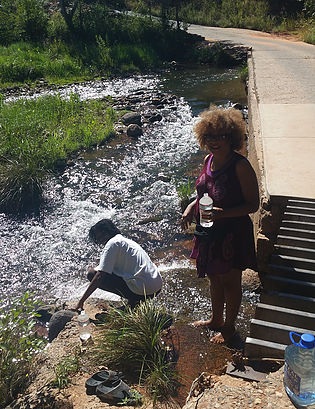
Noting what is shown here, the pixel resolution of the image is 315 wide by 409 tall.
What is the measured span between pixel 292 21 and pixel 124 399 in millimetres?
23958

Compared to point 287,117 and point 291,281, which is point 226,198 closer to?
point 291,281

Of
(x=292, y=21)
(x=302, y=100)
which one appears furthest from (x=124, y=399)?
(x=292, y=21)

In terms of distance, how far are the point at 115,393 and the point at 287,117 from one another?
571cm

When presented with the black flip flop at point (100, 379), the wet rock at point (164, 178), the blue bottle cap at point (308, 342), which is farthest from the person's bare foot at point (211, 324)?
the wet rock at point (164, 178)

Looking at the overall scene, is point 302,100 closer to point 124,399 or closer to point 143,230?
point 143,230

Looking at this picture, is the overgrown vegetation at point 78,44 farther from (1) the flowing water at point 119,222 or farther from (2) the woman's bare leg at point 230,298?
(2) the woman's bare leg at point 230,298

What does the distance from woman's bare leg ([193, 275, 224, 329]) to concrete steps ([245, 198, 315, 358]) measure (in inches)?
16.1

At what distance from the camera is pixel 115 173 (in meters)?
9.09

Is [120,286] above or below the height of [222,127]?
below

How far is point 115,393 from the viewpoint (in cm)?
322

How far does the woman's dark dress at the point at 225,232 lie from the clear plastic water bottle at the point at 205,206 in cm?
6

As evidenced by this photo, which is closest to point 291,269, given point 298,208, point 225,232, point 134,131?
point 225,232

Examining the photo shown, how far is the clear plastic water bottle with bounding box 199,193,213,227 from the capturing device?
332cm

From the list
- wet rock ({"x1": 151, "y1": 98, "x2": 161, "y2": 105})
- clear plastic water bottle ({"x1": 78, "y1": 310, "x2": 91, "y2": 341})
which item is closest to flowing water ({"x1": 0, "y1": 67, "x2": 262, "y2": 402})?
clear plastic water bottle ({"x1": 78, "y1": 310, "x2": 91, "y2": 341})
